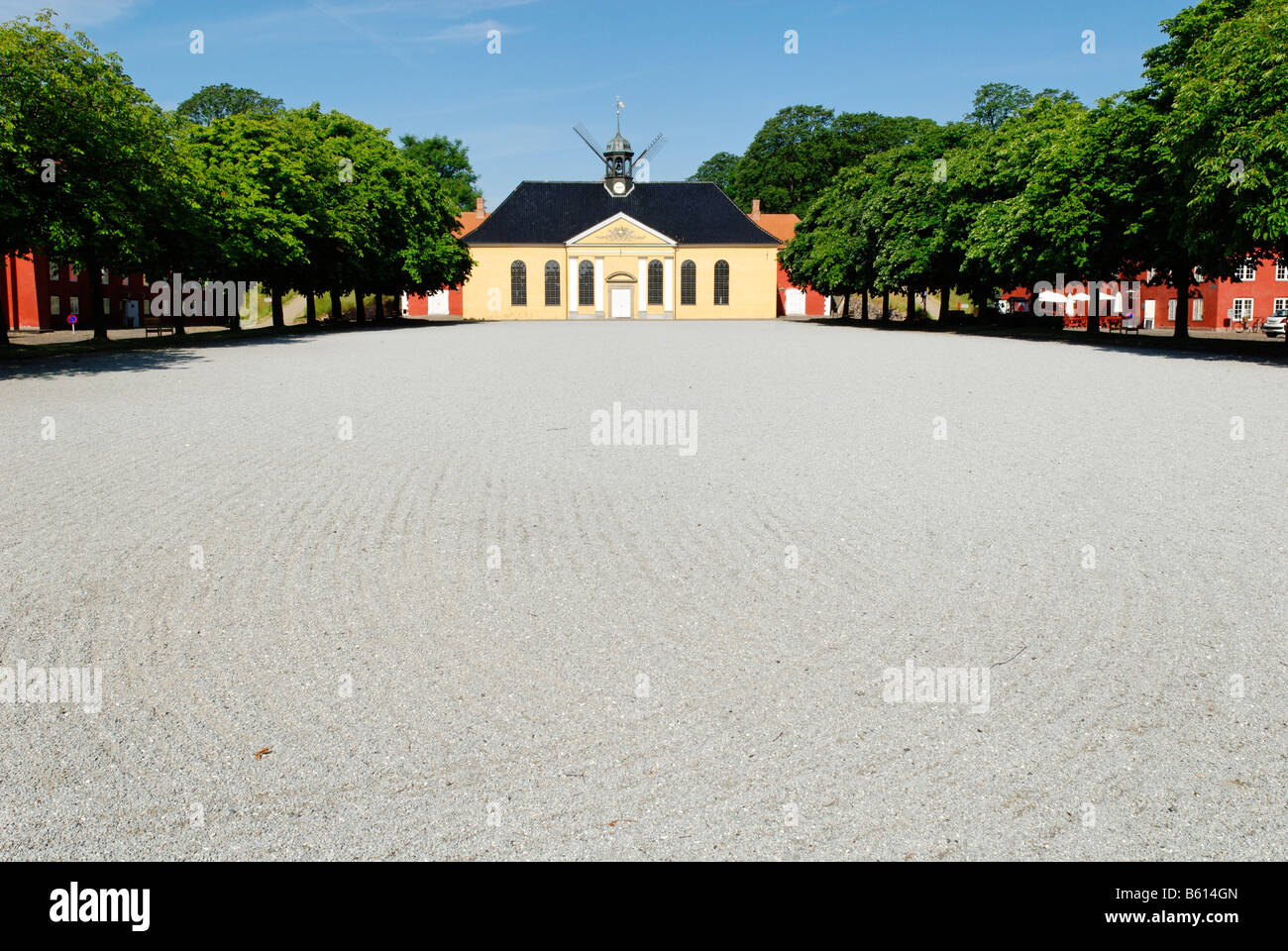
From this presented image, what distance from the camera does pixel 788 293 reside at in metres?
103

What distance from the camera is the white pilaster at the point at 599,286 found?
93.1m

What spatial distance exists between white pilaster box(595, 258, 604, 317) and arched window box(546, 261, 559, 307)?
3.82m

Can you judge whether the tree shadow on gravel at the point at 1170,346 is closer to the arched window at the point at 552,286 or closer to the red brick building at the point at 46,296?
the red brick building at the point at 46,296

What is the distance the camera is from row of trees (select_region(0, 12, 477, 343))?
25359 millimetres

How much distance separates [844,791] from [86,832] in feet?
8.98

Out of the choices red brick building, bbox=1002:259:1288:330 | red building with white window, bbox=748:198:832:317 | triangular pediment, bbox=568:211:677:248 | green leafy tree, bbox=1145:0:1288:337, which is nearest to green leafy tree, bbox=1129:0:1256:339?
green leafy tree, bbox=1145:0:1288:337

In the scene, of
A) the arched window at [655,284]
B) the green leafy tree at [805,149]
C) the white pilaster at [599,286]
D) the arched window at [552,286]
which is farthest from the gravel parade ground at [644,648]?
the green leafy tree at [805,149]

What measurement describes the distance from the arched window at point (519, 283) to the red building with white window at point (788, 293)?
24.2 m

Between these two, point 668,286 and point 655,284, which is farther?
point 655,284

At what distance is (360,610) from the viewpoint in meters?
5.89

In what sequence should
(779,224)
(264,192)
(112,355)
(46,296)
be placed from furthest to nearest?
(779,224) → (46,296) → (264,192) → (112,355)

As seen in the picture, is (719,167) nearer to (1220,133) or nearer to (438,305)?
(438,305)

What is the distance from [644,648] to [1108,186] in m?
35.7

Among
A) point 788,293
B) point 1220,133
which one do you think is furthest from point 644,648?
point 788,293
